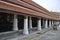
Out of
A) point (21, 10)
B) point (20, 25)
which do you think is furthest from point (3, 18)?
point (21, 10)

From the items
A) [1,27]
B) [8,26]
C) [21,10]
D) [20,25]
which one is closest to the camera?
[21,10]

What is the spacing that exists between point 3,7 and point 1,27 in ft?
62.0

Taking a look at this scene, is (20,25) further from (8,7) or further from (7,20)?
Answer: (8,7)

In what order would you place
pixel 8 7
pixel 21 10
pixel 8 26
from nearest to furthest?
pixel 8 7 → pixel 21 10 → pixel 8 26

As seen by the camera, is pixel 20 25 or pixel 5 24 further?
pixel 20 25

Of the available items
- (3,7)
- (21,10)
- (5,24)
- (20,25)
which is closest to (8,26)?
(5,24)

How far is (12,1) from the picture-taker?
65.0 feet

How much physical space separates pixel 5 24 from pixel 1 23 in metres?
1.43

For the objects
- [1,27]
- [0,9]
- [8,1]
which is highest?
[8,1]

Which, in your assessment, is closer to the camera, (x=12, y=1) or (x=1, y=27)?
(x=12, y=1)

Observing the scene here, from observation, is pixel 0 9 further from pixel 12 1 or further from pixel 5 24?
pixel 5 24

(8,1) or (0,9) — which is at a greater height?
(8,1)

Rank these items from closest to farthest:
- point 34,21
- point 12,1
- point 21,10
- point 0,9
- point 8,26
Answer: point 0,9, point 12,1, point 21,10, point 8,26, point 34,21

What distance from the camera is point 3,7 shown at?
16.2 meters
